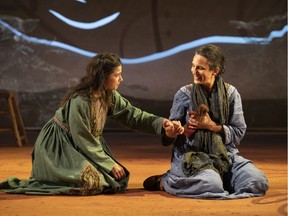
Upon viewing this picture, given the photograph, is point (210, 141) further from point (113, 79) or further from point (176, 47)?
point (176, 47)

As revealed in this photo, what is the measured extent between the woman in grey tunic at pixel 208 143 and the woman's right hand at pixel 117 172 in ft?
0.70

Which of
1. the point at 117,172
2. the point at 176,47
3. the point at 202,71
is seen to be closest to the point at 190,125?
the point at 202,71

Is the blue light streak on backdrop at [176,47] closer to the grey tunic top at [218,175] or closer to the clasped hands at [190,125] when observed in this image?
the grey tunic top at [218,175]

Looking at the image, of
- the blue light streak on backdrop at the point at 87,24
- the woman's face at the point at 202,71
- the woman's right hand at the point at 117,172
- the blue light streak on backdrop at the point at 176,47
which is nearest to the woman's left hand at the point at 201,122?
the woman's face at the point at 202,71

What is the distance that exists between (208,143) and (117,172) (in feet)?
1.98

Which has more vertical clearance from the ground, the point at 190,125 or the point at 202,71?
the point at 202,71

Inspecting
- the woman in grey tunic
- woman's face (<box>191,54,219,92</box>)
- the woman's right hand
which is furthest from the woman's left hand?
the woman's right hand

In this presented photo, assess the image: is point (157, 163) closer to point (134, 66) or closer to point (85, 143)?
point (85, 143)

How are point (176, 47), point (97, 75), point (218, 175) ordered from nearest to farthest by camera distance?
1. point (218, 175)
2. point (97, 75)
3. point (176, 47)

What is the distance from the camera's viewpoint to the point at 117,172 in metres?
→ 3.75

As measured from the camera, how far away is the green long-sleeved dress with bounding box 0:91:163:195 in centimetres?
366

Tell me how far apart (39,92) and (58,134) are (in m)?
4.65

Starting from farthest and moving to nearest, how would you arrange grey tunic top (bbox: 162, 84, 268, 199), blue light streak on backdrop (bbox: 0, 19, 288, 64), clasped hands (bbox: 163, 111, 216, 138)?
blue light streak on backdrop (bbox: 0, 19, 288, 64) < clasped hands (bbox: 163, 111, 216, 138) < grey tunic top (bbox: 162, 84, 268, 199)

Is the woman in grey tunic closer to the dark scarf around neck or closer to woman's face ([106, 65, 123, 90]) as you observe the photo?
the dark scarf around neck
